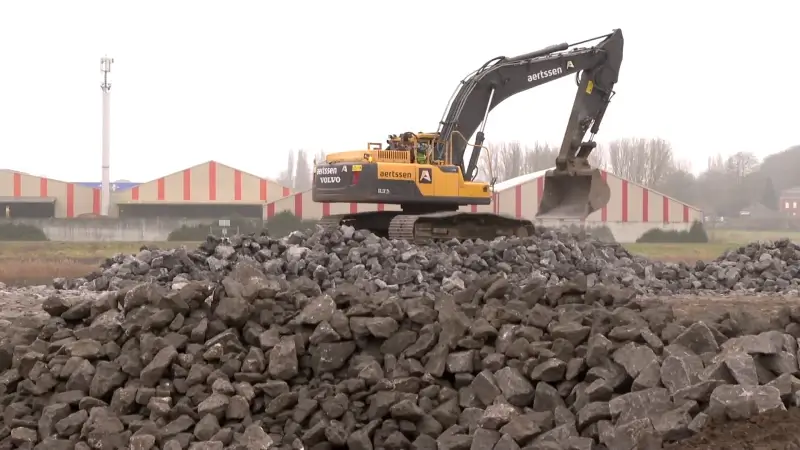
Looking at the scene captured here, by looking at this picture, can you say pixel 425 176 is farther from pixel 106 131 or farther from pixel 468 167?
pixel 106 131

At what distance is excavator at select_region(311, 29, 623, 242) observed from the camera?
13.6m

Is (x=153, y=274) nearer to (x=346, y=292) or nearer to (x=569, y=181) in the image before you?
(x=346, y=292)

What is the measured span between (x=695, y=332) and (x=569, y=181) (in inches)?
420

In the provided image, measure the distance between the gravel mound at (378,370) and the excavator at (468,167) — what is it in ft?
20.4

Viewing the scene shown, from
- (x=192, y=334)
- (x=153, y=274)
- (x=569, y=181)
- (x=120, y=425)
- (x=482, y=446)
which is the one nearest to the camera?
(x=482, y=446)

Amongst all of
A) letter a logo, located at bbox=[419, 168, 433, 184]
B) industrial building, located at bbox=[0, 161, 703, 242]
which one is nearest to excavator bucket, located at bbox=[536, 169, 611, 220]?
letter a logo, located at bbox=[419, 168, 433, 184]

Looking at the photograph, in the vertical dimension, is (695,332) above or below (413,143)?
below

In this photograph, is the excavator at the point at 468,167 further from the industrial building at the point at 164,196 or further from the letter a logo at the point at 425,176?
the industrial building at the point at 164,196

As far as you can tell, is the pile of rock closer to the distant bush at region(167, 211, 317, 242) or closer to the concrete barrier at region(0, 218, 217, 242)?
the distant bush at region(167, 211, 317, 242)

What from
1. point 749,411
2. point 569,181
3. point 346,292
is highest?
point 569,181

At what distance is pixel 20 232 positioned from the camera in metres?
24.1

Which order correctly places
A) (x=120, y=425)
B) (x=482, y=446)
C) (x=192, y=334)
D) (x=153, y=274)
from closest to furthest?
(x=482, y=446) < (x=120, y=425) < (x=192, y=334) < (x=153, y=274)

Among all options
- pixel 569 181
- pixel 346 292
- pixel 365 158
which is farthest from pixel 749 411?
pixel 569 181

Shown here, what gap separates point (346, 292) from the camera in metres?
6.83
